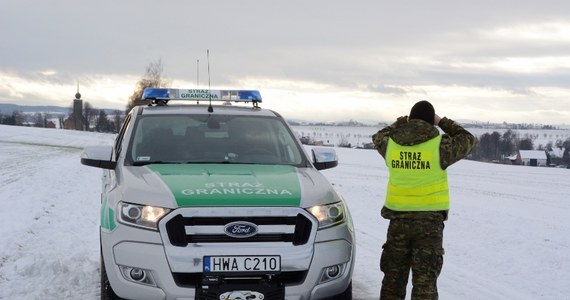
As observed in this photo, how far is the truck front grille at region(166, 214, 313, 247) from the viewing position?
3.92m

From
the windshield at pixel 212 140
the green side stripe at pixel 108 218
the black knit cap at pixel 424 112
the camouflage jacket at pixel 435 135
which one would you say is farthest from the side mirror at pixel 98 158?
the black knit cap at pixel 424 112

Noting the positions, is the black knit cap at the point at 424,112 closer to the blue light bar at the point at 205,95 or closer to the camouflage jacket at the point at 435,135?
the camouflage jacket at the point at 435,135

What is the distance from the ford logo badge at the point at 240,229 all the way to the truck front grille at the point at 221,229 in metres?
0.02

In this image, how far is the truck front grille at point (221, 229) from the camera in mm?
3922

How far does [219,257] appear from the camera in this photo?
390cm

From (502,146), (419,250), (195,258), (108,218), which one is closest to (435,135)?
(419,250)

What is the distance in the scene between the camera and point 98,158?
5.15 m

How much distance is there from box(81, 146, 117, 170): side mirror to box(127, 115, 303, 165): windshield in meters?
0.20

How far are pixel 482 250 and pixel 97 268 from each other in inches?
240

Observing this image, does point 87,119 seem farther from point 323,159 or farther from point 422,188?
point 422,188

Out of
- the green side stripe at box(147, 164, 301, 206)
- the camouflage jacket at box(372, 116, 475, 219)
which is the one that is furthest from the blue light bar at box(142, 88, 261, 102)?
the camouflage jacket at box(372, 116, 475, 219)

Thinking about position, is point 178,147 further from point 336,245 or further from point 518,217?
point 518,217

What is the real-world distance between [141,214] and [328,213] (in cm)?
128

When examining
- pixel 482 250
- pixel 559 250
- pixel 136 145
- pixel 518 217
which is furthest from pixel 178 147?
pixel 518 217
